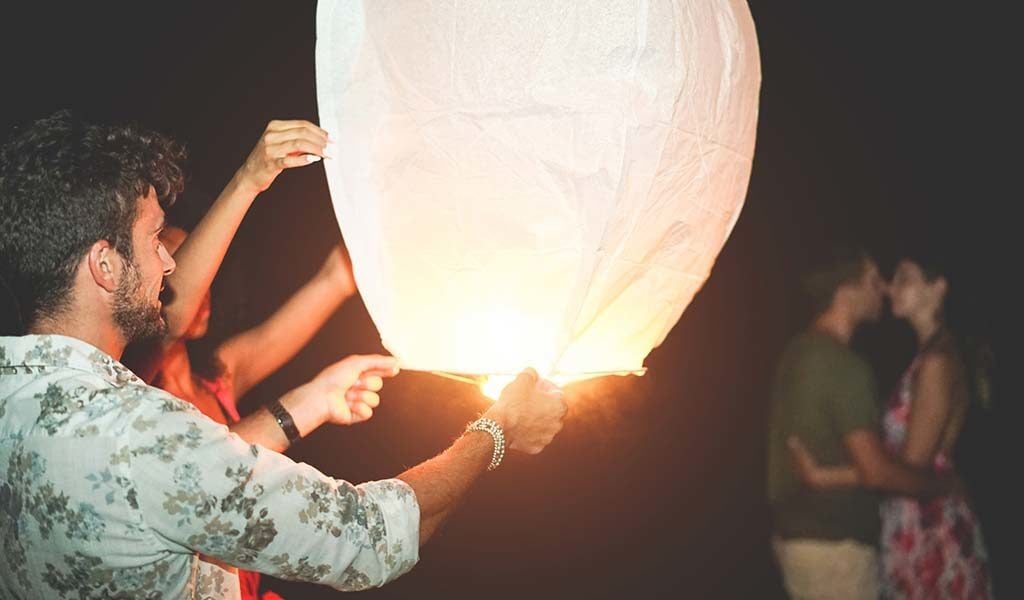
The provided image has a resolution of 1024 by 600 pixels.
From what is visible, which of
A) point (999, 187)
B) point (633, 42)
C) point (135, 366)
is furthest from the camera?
point (999, 187)

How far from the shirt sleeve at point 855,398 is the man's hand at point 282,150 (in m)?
1.90

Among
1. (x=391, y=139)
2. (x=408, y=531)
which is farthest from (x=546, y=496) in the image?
(x=391, y=139)

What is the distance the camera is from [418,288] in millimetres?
928

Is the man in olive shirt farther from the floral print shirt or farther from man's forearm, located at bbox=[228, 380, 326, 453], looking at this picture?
the floral print shirt

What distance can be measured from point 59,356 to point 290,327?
0.74 m

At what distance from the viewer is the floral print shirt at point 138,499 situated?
2.80 ft

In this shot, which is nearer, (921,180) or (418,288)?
(418,288)

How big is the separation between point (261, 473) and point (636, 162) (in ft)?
1.84

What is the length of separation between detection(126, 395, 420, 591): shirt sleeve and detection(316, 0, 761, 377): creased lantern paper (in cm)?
21

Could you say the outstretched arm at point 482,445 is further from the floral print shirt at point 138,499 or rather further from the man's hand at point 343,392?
the man's hand at point 343,392

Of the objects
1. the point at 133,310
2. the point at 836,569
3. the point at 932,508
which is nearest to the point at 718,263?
the point at 932,508

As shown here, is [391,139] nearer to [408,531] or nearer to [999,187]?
[408,531]

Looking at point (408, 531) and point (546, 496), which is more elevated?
point (408, 531)

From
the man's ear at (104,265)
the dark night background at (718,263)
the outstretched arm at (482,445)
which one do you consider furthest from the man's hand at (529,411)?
the dark night background at (718,263)
